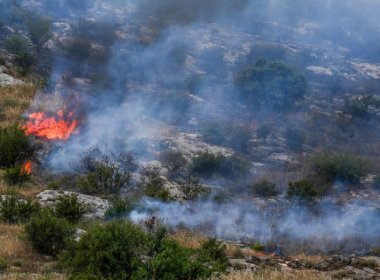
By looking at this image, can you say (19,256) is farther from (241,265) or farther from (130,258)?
(241,265)

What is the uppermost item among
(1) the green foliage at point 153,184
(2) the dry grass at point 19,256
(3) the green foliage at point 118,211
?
(2) the dry grass at point 19,256

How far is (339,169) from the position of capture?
1753 centimetres

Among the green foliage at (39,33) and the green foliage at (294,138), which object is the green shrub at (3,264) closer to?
the green foliage at (294,138)

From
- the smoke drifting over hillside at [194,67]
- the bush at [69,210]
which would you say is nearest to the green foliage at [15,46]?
the smoke drifting over hillside at [194,67]

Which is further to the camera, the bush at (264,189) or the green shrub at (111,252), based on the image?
the bush at (264,189)

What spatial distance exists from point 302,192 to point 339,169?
3147 mm

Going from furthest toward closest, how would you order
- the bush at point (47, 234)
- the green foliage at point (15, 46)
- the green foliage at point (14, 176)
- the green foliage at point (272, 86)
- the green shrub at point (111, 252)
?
the green foliage at point (15, 46) < the green foliage at point (272, 86) < the green foliage at point (14, 176) < the bush at point (47, 234) < the green shrub at point (111, 252)

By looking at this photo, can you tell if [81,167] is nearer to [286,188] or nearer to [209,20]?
[286,188]

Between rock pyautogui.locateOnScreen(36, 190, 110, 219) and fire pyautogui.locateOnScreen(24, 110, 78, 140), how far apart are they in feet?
16.6

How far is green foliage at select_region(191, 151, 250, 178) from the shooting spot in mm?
17547

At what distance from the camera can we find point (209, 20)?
38.7 metres

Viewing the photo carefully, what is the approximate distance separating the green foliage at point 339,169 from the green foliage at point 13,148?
1203cm

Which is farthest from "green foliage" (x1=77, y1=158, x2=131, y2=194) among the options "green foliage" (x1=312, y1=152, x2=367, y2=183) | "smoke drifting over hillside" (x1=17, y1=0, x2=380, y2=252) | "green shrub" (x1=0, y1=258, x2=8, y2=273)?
"green foliage" (x1=312, y1=152, x2=367, y2=183)

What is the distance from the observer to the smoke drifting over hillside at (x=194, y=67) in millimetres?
14289
